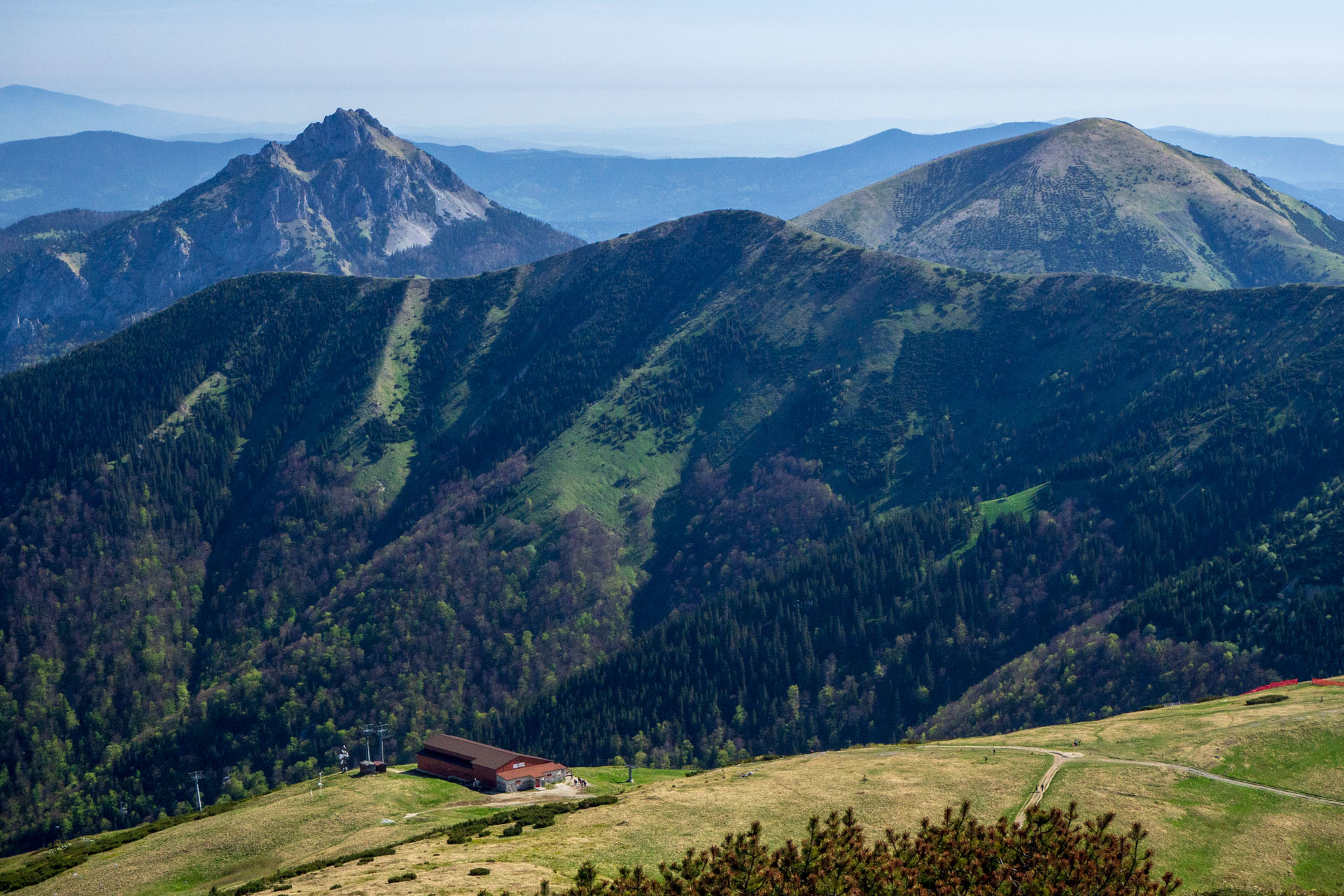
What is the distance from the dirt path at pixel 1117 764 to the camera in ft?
322

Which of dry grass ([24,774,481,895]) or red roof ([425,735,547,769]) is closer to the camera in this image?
dry grass ([24,774,481,895])

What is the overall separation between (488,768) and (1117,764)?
254 feet

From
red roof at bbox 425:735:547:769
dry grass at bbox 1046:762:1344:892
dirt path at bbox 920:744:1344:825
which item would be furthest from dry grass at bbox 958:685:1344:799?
red roof at bbox 425:735:547:769

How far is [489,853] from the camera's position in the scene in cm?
9419

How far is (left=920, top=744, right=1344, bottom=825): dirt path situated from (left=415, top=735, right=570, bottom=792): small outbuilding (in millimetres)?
55750

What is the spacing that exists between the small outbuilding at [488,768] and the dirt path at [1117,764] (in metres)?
55.7

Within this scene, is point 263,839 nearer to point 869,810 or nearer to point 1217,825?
point 869,810

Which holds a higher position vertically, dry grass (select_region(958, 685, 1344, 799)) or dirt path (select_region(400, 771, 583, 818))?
dry grass (select_region(958, 685, 1344, 799))

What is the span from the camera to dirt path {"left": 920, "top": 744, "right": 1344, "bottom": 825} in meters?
98.0

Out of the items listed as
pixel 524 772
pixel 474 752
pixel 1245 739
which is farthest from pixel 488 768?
pixel 1245 739

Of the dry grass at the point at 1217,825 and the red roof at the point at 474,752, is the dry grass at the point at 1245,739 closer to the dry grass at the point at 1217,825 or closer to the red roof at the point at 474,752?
the dry grass at the point at 1217,825

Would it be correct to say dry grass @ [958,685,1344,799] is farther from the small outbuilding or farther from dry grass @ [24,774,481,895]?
dry grass @ [24,774,481,895]

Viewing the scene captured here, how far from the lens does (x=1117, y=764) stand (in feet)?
360

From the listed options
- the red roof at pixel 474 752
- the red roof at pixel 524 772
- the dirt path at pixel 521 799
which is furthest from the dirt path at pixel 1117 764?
the red roof at pixel 474 752
